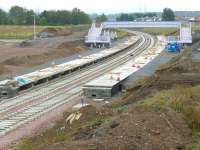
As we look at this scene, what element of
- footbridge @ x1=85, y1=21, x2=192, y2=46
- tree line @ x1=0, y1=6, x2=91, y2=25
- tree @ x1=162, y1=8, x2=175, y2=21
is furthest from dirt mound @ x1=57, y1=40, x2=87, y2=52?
tree @ x1=162, y1=8, x2=175, y2=21

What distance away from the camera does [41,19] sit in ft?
440

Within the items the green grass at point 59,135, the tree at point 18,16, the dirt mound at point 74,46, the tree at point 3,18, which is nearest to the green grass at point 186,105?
the green grass at point 59,135

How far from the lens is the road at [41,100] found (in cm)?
2928

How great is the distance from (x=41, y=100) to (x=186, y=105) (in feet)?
52.7

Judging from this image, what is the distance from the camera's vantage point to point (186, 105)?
859 inches

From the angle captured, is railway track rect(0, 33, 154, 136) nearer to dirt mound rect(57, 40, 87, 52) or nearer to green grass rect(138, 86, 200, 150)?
green grass rect(138, 86, 200, 150)

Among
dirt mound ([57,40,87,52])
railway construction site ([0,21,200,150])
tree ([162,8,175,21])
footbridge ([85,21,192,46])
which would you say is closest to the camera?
railway construction site ([0,21,200,150])

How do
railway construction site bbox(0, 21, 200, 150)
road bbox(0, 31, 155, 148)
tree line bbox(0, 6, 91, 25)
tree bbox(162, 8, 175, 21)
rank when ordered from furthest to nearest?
tree bbox(162, 8, 175, 21) → tree line bbox(0, 6, 91, 25) → road bbox(0, 31, 155, 148) → railway construction site bbox(0, 21, 200, 150)

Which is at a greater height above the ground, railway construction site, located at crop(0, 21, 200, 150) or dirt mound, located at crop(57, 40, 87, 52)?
dirt mound, located at crop(57, 40, 87, 52)

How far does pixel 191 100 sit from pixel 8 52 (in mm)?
48592

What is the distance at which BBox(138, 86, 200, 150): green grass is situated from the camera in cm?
1898

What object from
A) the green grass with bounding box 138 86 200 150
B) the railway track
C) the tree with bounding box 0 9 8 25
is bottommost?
the railway track

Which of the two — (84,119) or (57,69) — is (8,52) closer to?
(57,69)

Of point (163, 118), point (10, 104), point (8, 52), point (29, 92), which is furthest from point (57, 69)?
point (163, 118)
